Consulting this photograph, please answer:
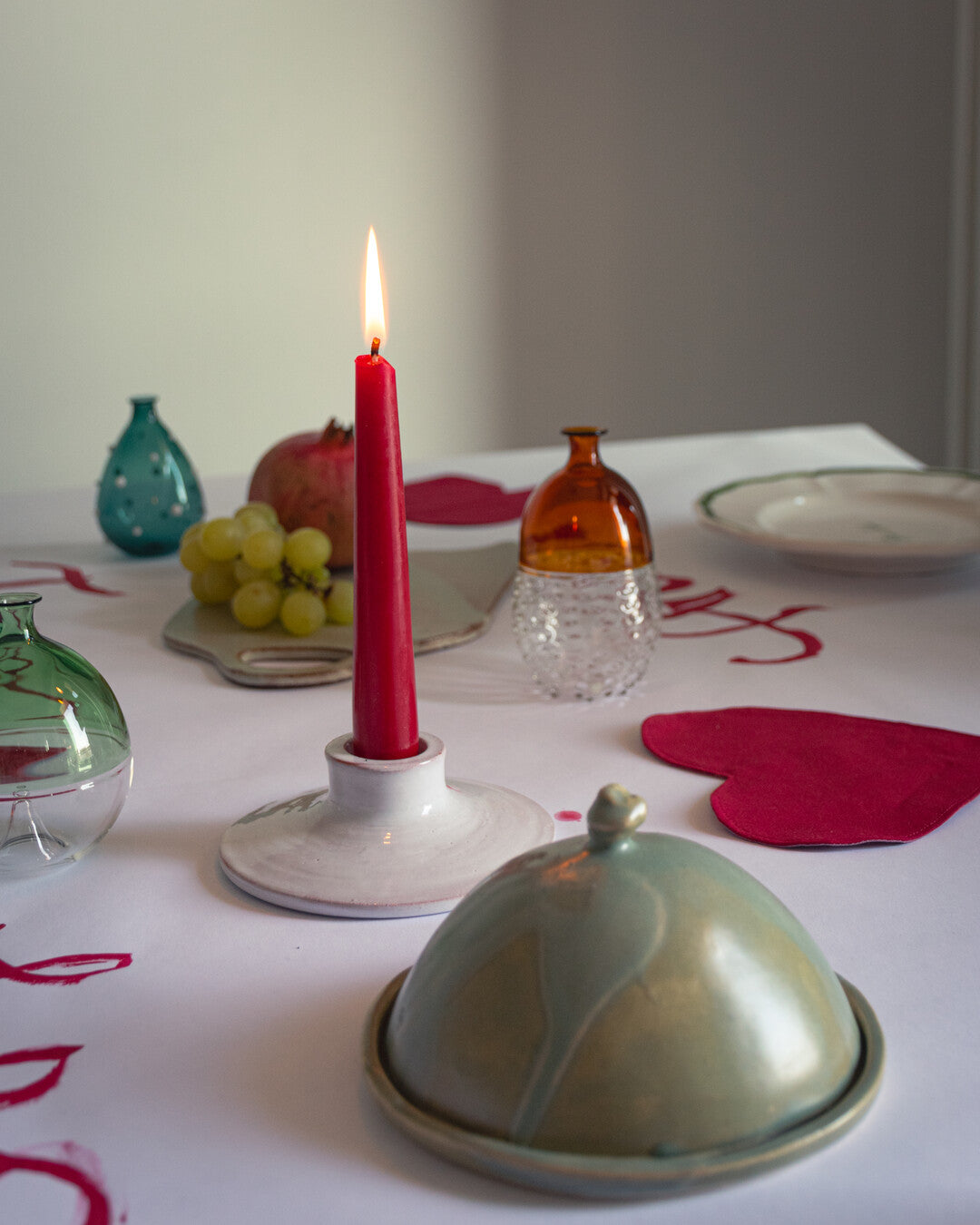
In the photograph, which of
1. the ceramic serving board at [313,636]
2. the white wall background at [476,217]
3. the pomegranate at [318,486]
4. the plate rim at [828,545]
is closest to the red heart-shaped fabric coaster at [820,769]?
the ceramic serving board at [313,636]

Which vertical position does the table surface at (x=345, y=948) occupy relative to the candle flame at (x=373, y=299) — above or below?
below

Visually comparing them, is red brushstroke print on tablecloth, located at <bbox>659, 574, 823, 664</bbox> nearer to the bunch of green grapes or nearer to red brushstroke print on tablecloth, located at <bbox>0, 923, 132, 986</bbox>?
the bunch of green grapes

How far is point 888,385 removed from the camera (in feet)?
12.1

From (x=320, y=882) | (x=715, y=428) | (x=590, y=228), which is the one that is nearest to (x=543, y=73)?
(x=590, y=228)

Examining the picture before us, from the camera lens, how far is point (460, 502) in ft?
4.63

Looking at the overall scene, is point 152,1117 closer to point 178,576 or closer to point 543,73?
point 178,576

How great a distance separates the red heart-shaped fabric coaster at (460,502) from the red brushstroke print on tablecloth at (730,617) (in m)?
0.30

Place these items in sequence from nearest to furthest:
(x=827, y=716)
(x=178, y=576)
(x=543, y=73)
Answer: (x=827, y=716), (x=178, y=576), (x=543, y=73)

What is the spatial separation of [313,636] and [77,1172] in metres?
0.58

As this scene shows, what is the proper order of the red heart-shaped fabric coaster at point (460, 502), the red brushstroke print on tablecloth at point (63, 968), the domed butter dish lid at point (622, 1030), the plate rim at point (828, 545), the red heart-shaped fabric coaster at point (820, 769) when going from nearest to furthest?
the domed butter dish lid at point (622, 1030) < the red brushstroke print on tablecloth at point (63, 968) < the red heart-shaped fabric coaster at point (820, 769) < the plate rim at point (828, 545) < the red heart-shaped fabric coaster at point (460, 502)

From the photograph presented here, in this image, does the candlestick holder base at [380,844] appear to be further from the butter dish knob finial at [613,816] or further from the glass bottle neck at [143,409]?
the glass bottle neck at [143,409]

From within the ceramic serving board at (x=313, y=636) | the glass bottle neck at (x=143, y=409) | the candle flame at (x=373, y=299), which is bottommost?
the ceramic serving board at (x=313, y=636)

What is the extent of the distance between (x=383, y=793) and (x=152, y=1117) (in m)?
0.17

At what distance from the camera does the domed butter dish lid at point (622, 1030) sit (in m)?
0.32
